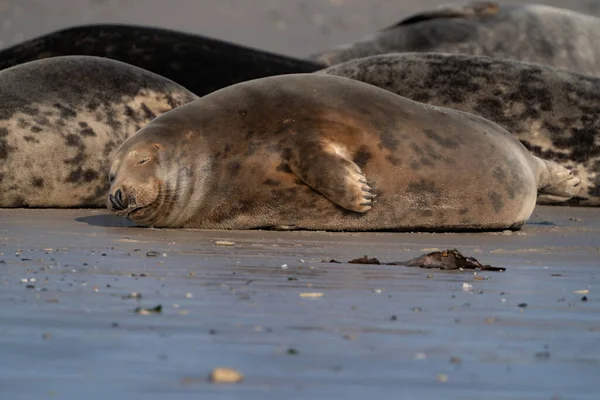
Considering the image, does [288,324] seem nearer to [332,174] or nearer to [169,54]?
[332,174]

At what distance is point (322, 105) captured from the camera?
6.44 meters

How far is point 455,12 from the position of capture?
18328 mm

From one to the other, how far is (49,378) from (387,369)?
2.02 feet

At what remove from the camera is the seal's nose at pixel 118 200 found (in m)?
6.04

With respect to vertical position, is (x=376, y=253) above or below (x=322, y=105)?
below

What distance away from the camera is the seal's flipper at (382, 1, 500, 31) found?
18.3 metres

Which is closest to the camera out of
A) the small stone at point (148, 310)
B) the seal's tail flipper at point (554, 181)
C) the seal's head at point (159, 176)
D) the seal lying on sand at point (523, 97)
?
the small stone at point (148, 310)

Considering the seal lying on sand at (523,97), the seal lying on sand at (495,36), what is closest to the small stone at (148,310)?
the seal lying on sand at (523,97)

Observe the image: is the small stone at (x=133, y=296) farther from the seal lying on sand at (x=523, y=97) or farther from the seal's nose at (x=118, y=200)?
the seal lying on sand at (x=523, y=97)

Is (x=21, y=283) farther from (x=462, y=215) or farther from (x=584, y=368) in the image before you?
(x=462, y=215)

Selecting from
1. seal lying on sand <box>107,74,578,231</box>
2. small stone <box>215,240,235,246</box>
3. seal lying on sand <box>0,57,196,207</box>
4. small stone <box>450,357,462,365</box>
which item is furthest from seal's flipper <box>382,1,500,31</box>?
small stone <box>450,357,462,365</box>

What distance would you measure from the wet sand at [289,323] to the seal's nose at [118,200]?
90 centimetres

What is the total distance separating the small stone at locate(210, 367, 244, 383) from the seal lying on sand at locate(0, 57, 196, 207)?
19.2 ft

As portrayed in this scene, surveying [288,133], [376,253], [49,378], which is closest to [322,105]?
[288,133]
